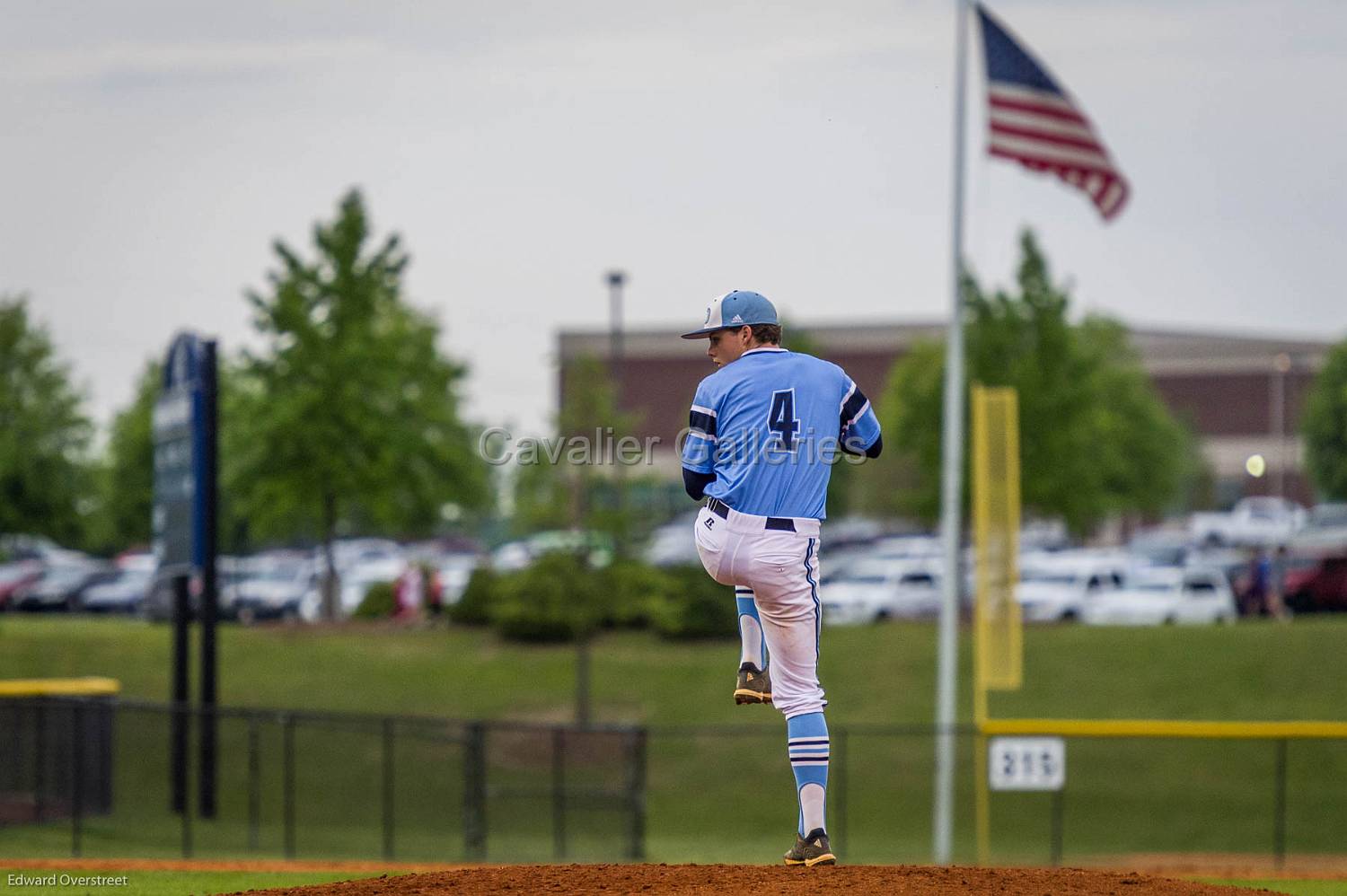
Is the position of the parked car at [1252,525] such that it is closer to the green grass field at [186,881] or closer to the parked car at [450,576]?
the parked car at [450,576]

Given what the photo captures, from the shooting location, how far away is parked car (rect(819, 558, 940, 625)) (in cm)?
3988

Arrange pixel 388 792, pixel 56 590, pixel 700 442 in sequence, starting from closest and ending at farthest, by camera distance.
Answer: pixel 700 442, pixel 388 792, pixel 56 590

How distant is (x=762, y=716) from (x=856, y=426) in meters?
24.3

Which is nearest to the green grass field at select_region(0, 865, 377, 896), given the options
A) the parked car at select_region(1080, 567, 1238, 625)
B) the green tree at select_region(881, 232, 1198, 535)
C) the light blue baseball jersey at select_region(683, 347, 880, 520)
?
the light blue baseball jersey at select_region(683, 347, 880, 520)

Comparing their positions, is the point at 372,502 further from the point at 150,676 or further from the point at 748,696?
the point at 748,696

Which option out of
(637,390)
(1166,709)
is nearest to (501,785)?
(1166,709)

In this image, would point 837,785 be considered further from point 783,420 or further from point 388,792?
point 783,420

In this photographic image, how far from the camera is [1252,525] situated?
6300 centimetres

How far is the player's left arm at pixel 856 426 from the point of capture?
768 centimetres

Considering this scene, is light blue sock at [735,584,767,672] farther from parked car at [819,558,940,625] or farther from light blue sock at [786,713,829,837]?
parked car at [819,558,940,625]

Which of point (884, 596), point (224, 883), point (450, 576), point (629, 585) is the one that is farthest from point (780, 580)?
point (450, 576)

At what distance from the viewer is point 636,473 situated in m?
32.8

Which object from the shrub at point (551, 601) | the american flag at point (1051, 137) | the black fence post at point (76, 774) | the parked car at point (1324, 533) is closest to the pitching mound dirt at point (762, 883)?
the black fence post at point (76, 774)

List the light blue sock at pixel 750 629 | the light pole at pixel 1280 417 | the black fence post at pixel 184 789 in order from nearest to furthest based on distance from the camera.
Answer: the light blue sock at pixel 750 629 < the black fence post at pixel 184 789 < the light pole at pixel 1280 417
